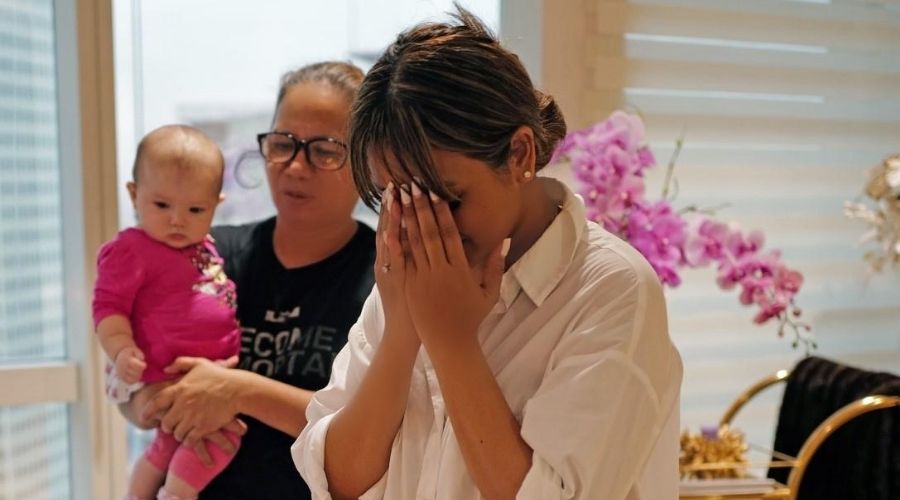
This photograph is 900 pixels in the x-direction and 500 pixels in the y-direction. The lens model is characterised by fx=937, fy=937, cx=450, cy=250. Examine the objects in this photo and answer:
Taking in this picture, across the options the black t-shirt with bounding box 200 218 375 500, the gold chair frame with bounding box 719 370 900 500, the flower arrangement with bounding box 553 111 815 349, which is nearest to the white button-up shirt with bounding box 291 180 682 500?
the black t-shirt with bounding box 200 218 375 500

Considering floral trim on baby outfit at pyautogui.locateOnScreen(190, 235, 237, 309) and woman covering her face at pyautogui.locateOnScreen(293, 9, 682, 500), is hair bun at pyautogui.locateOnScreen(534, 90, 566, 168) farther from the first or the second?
floral trim on baby outfit at pyautogui.locateOnScreen(190, 235, 237, 309)

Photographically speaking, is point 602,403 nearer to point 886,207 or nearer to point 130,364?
point 130,364

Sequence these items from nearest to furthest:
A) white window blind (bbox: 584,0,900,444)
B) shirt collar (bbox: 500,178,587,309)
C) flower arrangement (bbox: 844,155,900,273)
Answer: shirt collar (bbox: 500,178,587,309)
flower arrangement (bbox: 844,155,900,273)
white window blind (bbox: 584,0,900,444)

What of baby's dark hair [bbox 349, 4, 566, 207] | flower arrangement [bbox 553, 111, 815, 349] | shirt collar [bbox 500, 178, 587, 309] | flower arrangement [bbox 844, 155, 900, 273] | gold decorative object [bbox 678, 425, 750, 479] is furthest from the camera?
flower arrangement [bbox 844, 155, 900, 273]

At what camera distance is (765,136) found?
256 centimetres

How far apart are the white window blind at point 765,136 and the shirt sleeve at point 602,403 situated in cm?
126

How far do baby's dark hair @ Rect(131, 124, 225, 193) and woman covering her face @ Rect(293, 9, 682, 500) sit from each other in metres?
0.64

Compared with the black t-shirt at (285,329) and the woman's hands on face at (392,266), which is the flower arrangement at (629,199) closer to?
the black t-shirt at (285,329)

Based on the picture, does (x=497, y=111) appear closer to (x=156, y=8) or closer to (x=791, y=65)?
(x=156, y=8)

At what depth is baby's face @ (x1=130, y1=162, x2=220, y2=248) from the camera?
5.56ft

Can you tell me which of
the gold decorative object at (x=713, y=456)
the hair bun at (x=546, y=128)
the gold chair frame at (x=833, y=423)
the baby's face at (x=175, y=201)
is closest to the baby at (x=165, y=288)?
the baby's face at (x=175, y=201)

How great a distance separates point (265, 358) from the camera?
1740 mm

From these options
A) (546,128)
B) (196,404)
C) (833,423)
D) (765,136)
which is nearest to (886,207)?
(765,136)

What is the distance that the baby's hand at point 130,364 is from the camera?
1.66 metres
